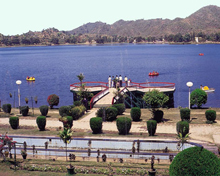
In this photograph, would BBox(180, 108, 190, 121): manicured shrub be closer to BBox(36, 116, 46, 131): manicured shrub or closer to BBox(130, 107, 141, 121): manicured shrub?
BBox(130, 107, 141, 121): manicured shrub

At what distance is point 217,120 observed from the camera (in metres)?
28.7

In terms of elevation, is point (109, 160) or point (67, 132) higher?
point (67, 132)

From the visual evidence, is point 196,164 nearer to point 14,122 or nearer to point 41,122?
point 41,122

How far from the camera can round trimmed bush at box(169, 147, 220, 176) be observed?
1218cm

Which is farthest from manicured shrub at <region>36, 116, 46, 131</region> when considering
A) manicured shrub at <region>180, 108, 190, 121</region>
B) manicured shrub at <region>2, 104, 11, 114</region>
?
manicured shrub at <region>180, 108, 190, 121</region>

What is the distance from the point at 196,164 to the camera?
40.3 ft

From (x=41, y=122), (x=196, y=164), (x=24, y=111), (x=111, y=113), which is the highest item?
(x=196, y=164)

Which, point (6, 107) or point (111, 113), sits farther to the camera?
point (6, 107)

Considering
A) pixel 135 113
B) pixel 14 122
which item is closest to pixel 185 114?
pixel 135 113

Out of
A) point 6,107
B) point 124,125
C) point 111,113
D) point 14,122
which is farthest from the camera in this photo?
point 6,107

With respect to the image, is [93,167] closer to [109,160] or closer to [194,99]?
[109,160]

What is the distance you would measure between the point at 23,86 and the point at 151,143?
57988mm

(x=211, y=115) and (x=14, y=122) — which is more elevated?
(x=211, y=115)

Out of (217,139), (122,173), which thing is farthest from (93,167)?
(217,139)
